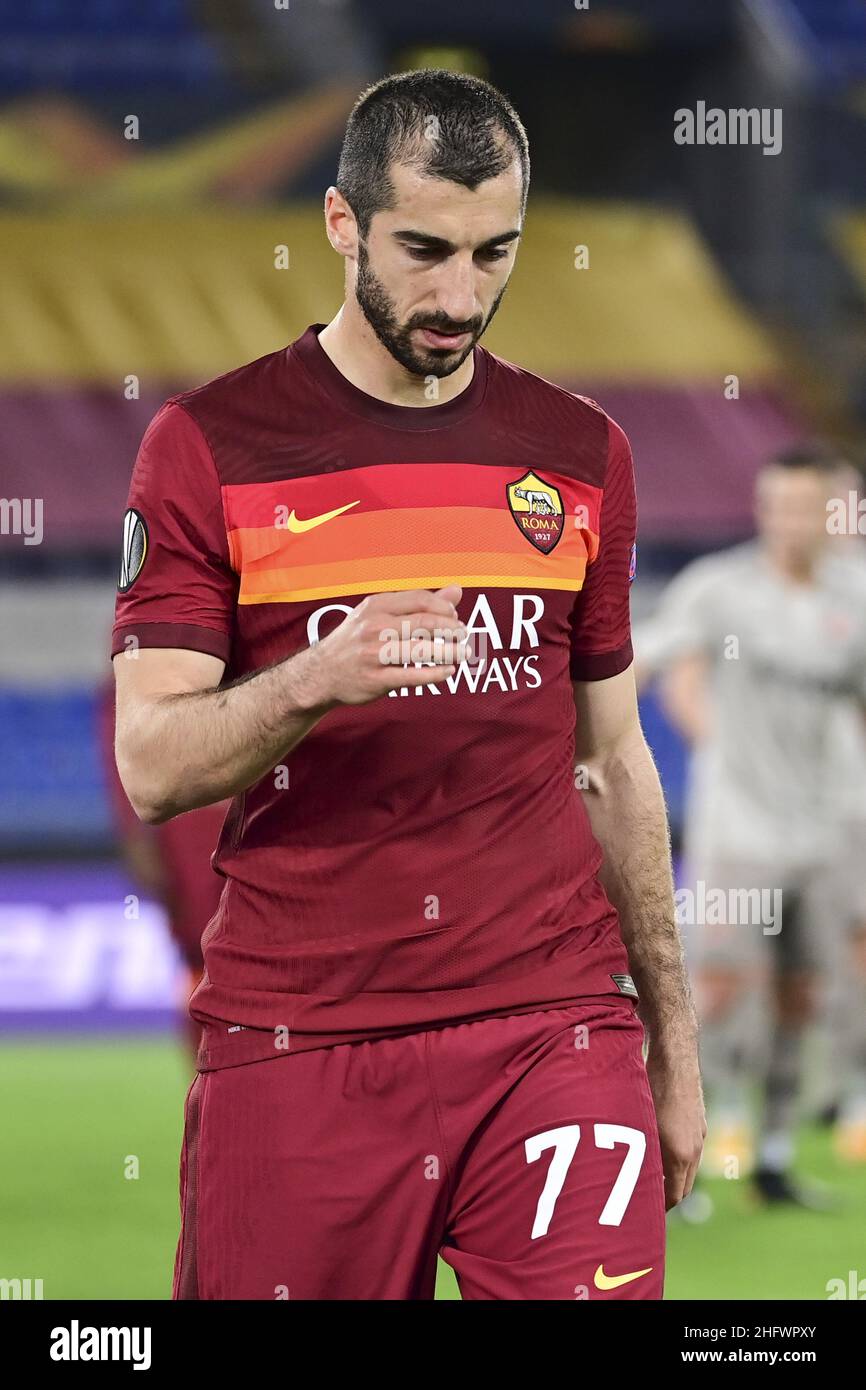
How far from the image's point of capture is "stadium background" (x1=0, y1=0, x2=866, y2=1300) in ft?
49.5

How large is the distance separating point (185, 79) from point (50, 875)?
Answer: 7.78 metres

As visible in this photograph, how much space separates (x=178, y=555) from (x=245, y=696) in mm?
227

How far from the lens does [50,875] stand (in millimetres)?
10305

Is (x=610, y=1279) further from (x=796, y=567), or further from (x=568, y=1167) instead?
(x=796, y=567)

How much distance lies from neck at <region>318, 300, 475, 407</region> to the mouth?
9 centimetres

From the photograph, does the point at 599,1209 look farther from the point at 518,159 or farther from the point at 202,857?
the point at 202,857

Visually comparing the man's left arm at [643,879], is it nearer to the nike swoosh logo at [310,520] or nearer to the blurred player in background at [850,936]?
the nike swoosh logo at [310,520]

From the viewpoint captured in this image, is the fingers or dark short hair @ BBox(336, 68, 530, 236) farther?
dark short hair @ BBox(336, 68, 530, 236)

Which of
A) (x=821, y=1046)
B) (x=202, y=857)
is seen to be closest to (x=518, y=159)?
(x=202, y=857)

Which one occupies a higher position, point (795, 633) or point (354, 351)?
point (795, 633)

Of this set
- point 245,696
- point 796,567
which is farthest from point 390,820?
point 796,567

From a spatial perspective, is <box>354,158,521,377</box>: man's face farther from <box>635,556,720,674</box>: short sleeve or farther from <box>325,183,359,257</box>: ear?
<box>635,556,720,674</box>: short sleeve

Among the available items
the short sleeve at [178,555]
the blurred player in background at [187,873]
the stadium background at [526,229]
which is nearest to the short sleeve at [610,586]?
the short sleeve at [178,555]

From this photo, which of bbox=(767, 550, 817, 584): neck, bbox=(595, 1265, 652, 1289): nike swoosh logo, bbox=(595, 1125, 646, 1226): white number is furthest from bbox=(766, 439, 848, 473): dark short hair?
bbox=(595, 1265, 652, 1289): nike swoosh logo
